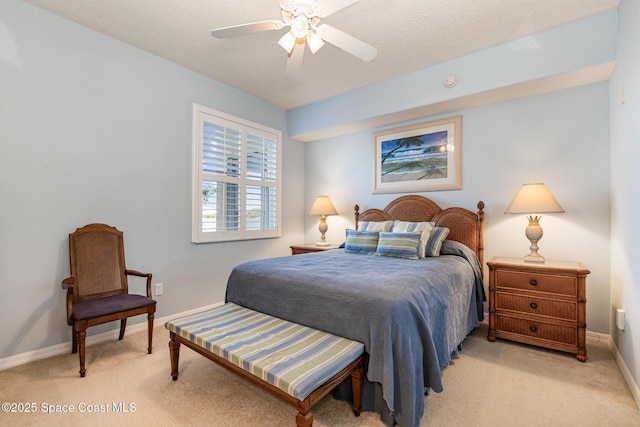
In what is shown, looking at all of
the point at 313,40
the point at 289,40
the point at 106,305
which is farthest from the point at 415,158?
the point at 106,305

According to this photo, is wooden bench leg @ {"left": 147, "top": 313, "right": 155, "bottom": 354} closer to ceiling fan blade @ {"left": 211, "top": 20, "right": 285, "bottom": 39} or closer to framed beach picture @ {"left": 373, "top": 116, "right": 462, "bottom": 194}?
ceiling fan blade @ {"left": 211, "top": 20, "right": 285, "bottom": 39}

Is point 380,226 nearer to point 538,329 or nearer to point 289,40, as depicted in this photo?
point 538,329

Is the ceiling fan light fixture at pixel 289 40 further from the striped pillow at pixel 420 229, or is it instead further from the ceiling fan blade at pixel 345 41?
the striped pillow at pixel 420 229

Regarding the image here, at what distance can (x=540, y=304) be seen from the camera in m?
2.55

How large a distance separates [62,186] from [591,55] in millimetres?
4673

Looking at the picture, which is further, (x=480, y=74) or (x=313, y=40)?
(x=480, y=74)

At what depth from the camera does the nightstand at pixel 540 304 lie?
2396mm

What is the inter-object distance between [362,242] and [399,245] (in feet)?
1.67

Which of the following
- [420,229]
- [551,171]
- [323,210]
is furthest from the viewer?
[323,210]

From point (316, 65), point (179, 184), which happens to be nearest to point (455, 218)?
point (316, 65)

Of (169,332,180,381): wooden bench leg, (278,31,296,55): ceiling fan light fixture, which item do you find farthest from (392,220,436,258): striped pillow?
(169,332,180,381): wooden bench leg

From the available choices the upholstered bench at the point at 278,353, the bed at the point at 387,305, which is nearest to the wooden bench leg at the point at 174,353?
the upholstered bench at the point at 278,353

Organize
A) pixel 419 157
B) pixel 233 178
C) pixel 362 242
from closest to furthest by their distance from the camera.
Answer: pixel 362 242, pixel 419 157, pixel 233 178

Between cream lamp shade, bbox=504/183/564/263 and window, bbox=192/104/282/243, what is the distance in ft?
10.1
